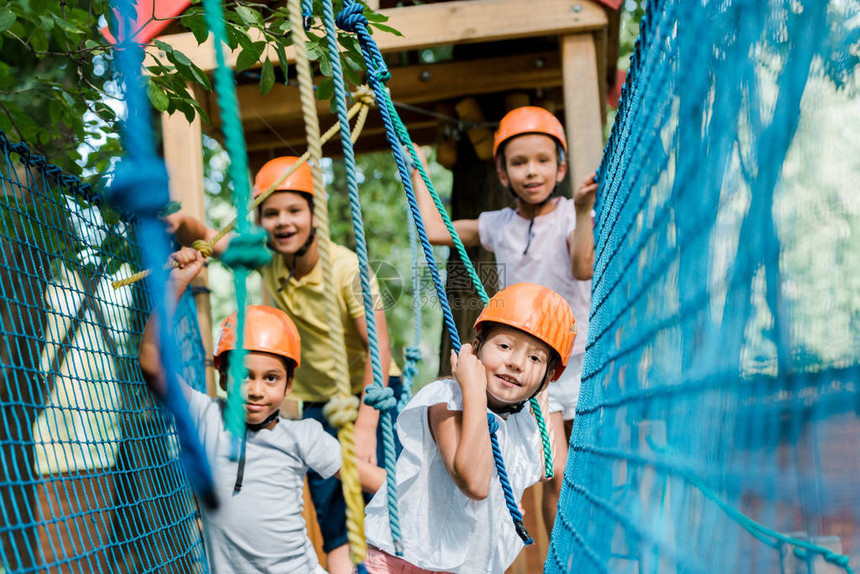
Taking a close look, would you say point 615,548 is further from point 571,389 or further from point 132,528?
point 132,528

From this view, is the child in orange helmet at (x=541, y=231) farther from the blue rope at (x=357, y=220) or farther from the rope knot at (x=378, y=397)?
the blue rope at (x=357, y=220)

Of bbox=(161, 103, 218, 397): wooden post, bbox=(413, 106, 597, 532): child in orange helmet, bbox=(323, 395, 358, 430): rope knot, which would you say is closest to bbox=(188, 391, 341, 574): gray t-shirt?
bbox=(413, 106, 597, 532): child in orange helmet

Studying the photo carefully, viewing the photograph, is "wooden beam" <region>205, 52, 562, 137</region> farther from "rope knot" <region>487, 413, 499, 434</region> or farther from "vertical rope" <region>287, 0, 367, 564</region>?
"vertical rope" <region>287, 0, 367, 564</region>

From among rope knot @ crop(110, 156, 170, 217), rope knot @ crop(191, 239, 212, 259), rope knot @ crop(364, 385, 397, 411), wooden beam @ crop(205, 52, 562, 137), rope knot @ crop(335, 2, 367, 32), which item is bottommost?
rope knot @ crop(364, 385, 397, 411)

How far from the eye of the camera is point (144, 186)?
41.4 inches

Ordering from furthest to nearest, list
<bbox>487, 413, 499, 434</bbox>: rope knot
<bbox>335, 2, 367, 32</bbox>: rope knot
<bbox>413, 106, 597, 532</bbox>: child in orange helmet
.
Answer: <bbox>413, 106, 597, 532</bbox>: child in orange helmet → <bbox>487, 413, 499, 434</bbox>: rope knot → <bbox>335, 2, 367, 32</bbox>: rope knot

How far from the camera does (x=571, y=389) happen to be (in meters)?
3.05

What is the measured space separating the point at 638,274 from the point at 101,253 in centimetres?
163

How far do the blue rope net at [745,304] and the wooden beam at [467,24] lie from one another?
178 cm

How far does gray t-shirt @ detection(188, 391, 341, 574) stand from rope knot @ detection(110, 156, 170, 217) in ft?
4.77

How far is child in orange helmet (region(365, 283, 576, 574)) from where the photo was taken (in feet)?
6.57

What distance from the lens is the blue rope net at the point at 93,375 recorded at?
2227mm

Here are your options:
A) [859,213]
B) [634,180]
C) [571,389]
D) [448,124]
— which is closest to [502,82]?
[448,124]

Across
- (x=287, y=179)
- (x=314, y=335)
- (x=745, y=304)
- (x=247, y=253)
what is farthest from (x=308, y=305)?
(x=745, y=304)
